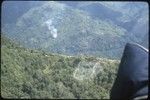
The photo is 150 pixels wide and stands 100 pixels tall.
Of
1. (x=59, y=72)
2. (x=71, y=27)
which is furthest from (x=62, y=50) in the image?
(x=71, y=27)

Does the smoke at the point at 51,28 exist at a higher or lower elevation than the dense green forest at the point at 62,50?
lower

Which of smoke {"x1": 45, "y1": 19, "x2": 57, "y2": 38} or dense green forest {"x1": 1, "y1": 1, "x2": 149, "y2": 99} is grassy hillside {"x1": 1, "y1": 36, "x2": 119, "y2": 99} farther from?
smoke {"x1": 45, "y1": 19, "x2": 57, "y2": 38}

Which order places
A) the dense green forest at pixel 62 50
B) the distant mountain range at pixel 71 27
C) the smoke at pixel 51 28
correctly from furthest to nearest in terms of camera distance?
the smoke at pixel 51 28 → the distant mountain range at pixel 71 27 → the dense green forest at pixel 62 50

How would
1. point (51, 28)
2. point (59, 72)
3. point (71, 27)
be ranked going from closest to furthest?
point (59, 72) → point (71, 27) → point (51, 28)

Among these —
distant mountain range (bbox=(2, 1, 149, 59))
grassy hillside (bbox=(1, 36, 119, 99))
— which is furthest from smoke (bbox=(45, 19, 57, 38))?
grassy hillside (bbox=(1, 36, 119, 99))

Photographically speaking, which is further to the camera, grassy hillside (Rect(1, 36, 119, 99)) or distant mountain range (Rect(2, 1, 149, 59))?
distant mountain range (Rect(2, 1, 149, 59))

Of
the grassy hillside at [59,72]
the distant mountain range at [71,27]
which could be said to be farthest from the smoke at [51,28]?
the grassy hillside at [59,72]

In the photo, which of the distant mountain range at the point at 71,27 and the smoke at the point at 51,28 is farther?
the smoke at the point at 51,28

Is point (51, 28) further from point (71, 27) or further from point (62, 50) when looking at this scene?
point (62, 50)

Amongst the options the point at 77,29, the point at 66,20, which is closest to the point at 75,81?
the point at 77,29

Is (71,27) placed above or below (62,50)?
below

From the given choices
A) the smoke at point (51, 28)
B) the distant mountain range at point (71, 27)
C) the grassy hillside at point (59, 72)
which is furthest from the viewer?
the smoke at point (51, 28)

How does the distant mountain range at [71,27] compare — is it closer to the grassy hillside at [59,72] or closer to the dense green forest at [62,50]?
the dense green forest at [62,50]
